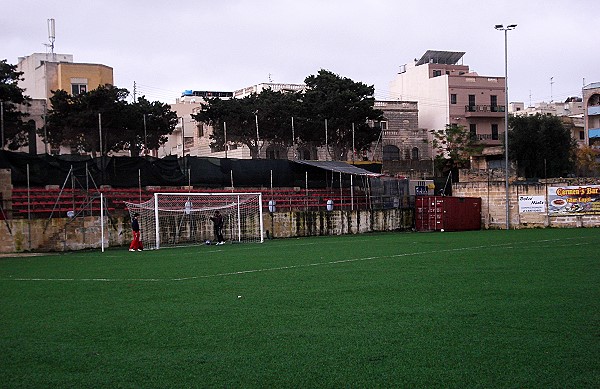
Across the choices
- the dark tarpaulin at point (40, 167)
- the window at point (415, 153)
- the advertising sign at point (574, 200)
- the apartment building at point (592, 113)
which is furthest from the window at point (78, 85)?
the apartment building at point (592, 113)

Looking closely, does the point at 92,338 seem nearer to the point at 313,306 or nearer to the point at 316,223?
the point at 313,306

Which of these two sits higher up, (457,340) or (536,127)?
(536,127)

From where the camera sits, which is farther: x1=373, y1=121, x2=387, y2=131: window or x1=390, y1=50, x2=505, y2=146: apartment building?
x1=390, y1=50, x2=505, y2=146: apartment building

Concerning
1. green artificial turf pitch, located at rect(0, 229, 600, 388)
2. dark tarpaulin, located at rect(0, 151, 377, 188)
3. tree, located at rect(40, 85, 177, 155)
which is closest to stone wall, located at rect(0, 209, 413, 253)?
dark tarpaulin, located at rect(0, 151, 377, 188)

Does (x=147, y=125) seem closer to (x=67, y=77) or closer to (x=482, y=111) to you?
(x=67, y=77)

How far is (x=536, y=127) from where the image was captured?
197 ft

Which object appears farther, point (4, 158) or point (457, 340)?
point (4, 158)

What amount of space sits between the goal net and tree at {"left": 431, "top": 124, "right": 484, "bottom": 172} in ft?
98.7

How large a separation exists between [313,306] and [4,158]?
23.1m

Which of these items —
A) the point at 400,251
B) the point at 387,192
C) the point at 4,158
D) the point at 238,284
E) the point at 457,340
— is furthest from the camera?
the point at 387,192

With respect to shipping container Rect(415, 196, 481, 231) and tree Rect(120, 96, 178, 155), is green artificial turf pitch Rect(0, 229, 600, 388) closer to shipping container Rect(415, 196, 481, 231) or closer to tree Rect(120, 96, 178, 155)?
tree Rect(120, 96, 178, 155)

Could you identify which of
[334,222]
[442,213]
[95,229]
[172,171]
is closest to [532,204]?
[442,213]

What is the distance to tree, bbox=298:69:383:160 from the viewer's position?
48812 mm

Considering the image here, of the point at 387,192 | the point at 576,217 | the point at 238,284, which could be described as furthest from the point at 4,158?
the point at 576,217
